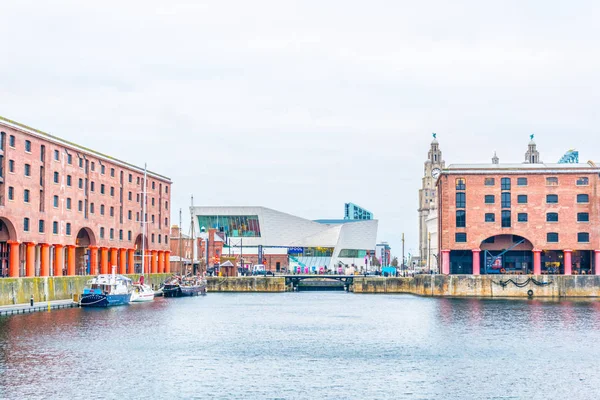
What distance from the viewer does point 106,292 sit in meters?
106

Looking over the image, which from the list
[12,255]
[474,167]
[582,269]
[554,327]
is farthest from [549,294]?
[12,255]

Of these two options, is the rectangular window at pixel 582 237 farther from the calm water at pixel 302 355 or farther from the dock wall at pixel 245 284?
the dock wall at pixel 245 284

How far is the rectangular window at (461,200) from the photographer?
135 meters

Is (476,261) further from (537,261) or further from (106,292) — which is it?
(106,292)

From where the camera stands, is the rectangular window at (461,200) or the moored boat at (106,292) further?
the rectangular window at (461,200)

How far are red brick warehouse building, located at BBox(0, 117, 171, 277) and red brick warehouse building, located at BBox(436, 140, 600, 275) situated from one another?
165 feet

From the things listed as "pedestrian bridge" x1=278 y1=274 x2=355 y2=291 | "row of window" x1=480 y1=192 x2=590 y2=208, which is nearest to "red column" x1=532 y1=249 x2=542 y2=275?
"row of window" x1=480 y1=192 x2=590 y2=208

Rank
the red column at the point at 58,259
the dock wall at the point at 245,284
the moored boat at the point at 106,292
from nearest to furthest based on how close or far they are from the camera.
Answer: the moored boat at the point at 106,292 < the red column at the point at 58,259 < the dock wall at the point at 245,284

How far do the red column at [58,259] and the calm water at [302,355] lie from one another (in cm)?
1440

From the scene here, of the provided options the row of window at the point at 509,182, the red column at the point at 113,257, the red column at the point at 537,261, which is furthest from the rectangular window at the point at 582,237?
the red column at the point at 113,257

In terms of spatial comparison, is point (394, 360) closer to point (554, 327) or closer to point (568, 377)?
point (568, 377)

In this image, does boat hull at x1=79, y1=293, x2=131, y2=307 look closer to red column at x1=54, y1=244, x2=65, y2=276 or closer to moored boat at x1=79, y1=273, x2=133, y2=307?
moored boat at x1=79, y1=273, x2=133, y2=307

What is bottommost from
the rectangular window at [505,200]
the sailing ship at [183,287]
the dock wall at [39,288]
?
the sailing ship at [183,287]

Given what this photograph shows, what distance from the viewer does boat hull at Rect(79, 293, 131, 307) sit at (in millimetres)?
101188
